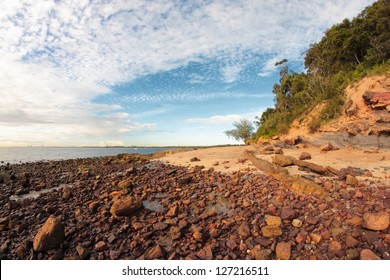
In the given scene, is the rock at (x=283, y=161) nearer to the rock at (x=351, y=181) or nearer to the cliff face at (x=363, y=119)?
the rock at (x=351, y=181)

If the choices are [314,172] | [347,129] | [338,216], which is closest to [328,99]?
[347,129]

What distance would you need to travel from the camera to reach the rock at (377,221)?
5.45 metres

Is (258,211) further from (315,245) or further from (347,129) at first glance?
(347,129)

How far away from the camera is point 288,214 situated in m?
6.57

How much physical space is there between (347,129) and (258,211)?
49.6 feet

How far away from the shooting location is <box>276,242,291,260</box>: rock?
507cm

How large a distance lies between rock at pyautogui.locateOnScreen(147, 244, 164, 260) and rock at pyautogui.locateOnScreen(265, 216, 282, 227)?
3141 millimetres

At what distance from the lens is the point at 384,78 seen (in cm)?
1828

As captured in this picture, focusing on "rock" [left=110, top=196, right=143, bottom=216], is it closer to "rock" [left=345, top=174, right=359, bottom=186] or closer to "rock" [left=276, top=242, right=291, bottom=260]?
"rock" [left=276, top=242, right=291, bottom=260]

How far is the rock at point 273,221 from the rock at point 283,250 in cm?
88

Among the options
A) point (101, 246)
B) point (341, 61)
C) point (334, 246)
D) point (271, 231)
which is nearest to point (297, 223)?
point (271, 231)

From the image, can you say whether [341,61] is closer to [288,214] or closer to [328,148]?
[328,148]

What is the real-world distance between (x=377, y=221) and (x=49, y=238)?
8.77 m

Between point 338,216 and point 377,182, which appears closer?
point 338,216
